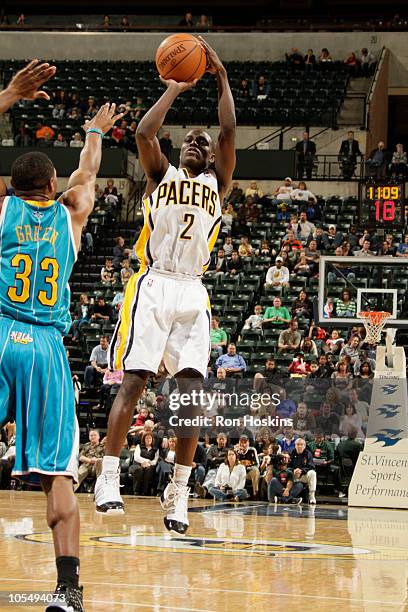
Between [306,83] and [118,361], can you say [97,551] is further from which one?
[306,83]

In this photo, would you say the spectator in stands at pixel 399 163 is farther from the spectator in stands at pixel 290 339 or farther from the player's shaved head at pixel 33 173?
the player's shaved head at pixel 33 173

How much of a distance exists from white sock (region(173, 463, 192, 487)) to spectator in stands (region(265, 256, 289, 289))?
14.0 metres

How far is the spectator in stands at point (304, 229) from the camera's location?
2256 centimetres

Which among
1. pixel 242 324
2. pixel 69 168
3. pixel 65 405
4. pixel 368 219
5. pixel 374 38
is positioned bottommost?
pixel 65 405

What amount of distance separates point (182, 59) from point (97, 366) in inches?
502

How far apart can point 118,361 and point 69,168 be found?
21.5 metres

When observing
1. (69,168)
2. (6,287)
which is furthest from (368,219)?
(6,287)

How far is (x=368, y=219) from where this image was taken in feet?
66.4

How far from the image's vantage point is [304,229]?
2269 cm

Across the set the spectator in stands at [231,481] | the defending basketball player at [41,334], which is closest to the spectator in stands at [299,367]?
the spectator in stands at [231,481]

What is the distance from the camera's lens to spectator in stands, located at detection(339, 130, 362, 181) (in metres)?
26.7

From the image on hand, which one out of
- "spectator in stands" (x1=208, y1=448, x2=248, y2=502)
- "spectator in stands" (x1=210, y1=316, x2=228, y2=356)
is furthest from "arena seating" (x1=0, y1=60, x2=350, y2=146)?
"spectator in stands" (x1=208, y1=448, x2=248, y2=502)

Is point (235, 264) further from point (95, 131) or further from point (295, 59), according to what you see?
point (95, 131)

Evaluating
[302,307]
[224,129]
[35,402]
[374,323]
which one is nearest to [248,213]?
[302,307]
